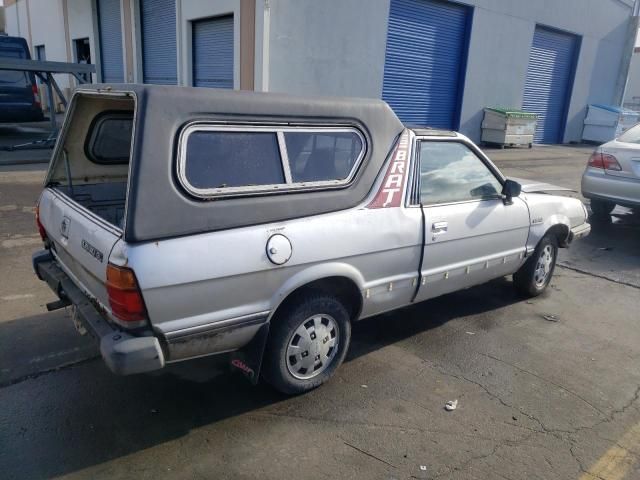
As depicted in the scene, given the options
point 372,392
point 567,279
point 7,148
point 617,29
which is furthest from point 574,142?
point 372,392

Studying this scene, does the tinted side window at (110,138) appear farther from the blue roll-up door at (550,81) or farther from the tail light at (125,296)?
the blue roll-up door at (550,81)

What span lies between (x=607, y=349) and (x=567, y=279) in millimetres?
1797

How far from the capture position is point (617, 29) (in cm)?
2366

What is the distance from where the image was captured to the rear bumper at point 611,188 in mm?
7688

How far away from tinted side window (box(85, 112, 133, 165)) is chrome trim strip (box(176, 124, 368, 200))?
1335 millimetres

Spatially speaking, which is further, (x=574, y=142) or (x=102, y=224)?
(x=574, y=142)

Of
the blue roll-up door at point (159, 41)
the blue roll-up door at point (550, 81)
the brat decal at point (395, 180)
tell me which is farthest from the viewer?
the blue roll-up door at point (550, 81)

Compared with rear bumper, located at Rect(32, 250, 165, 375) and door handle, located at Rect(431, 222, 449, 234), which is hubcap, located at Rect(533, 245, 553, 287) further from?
rear bumper, located at Rect(32, 250, 165, 375)

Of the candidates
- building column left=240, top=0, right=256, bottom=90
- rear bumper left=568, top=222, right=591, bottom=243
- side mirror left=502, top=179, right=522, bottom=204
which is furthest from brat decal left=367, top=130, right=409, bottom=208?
building column left=240, top=0, right=256, bottom=90

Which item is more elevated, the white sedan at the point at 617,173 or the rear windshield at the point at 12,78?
the rear windshield at the point at 12,78

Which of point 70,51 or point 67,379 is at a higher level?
point 70,51

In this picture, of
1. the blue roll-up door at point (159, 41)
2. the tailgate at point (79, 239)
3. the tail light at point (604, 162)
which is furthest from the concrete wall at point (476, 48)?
the tailgate at point (79, 239)

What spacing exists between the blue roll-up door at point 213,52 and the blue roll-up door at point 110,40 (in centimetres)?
591

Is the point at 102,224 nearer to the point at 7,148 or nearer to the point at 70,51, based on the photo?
the point at 7,148
